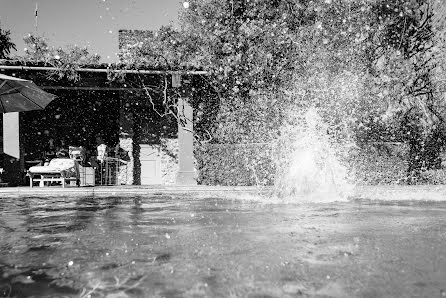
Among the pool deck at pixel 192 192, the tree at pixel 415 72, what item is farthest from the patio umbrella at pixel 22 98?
the tree at pixel 415 72

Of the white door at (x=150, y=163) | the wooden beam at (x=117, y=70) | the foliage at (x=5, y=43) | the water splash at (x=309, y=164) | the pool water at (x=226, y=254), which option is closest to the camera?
the pool water at (x=226, y=254)

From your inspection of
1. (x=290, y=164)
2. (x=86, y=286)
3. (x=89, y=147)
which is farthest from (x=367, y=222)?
(x=89, y=147)

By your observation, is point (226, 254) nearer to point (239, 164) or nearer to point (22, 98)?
point (22, 98)

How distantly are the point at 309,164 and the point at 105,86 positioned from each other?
9215 millimetres

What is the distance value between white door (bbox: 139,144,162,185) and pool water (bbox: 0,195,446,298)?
1033 centimetres

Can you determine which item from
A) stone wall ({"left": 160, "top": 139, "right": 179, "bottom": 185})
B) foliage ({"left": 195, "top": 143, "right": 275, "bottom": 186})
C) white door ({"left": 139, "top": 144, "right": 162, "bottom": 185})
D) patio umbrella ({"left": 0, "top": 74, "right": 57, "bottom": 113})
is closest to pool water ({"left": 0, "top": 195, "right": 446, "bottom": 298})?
patio umbrella ({"left": 0, "top": 74, "right": 57, "bottom": 113})

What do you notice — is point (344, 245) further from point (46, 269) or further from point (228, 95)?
point (228, 95)

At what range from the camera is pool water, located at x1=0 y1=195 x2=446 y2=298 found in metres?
3.08

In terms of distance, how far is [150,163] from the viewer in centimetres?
1816

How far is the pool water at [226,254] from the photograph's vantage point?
10.1 feet

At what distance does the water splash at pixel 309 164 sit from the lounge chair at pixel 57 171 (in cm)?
652

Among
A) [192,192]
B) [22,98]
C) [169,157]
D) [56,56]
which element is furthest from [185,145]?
[22,98]

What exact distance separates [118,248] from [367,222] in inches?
142

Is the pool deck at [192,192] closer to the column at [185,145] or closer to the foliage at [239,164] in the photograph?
the foliage at [239,164]
